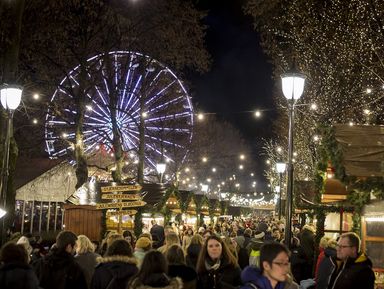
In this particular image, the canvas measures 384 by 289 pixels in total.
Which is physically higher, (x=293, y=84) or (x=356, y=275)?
(x=293, y=84)

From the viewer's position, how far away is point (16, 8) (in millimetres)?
15680

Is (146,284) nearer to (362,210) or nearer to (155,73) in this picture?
(362,210)

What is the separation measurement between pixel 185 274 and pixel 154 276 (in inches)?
50.0

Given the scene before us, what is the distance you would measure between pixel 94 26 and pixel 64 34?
265 centimetres

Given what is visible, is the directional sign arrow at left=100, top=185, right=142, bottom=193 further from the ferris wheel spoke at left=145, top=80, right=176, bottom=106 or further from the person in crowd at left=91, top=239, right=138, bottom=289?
the ferris wheel spoke at left=145, top=80, right=176, bottom=106

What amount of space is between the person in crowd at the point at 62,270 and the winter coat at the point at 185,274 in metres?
1.45

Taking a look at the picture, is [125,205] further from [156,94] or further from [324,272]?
[156,94]

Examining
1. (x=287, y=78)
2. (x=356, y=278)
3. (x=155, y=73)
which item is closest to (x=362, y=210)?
(x=287, y=78)

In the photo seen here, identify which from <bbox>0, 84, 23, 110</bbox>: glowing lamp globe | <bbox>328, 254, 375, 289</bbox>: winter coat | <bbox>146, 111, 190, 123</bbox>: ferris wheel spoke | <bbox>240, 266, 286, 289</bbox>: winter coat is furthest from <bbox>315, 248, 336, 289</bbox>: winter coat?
<bbox>146, 111, 190, 123</bbox>: ferris wheel spoke

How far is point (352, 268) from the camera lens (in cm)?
691

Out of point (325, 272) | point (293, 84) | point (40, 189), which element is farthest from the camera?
point (40, 189)

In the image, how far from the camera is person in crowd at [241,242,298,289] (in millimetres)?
4555

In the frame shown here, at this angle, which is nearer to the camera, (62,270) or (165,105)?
(62,270)

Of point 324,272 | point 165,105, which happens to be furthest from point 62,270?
point 165,105
